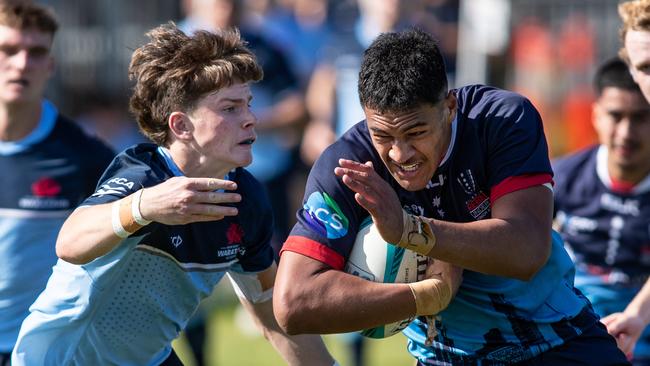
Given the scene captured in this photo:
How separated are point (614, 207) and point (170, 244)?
2.97 meters

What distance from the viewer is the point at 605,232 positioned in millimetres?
6852

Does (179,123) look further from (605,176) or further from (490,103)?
(605,176)

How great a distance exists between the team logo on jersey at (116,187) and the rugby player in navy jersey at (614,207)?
2.97 meters

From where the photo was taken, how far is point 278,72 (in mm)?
10336

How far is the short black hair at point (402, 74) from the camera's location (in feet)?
14.8

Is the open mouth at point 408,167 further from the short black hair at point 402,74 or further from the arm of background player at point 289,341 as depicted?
the arm of background player at point 289,341

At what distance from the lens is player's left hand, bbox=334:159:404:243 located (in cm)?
436

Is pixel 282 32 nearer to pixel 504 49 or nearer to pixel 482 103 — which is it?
pixel 504 49

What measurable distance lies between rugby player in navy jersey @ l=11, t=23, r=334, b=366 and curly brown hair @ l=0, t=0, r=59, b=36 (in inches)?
60.9

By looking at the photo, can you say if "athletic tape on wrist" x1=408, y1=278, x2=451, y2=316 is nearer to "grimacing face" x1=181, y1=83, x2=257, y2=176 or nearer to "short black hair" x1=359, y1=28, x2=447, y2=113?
"short black hair" x1=359, y1=28, x2=447, y2=113

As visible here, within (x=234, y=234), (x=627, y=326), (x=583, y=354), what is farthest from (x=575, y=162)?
(x=234, y=234)

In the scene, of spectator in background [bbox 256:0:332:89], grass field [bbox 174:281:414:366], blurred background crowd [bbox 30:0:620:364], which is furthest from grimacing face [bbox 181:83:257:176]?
spectator in background [bbox 256:0:332:89]

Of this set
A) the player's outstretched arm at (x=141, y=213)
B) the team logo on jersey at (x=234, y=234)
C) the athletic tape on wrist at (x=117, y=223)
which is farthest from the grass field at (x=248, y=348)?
the athletic tape on wrist at (x=117, y=223)

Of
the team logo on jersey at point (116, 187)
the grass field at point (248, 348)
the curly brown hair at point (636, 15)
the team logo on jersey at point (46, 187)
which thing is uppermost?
the curly brown hair at point (636, 15)
